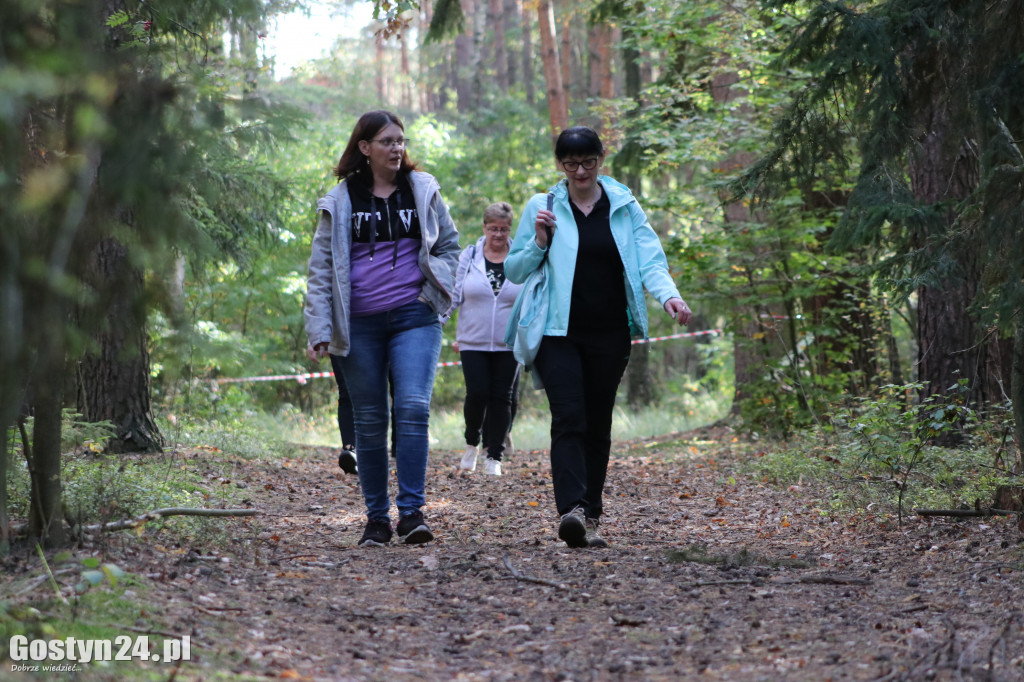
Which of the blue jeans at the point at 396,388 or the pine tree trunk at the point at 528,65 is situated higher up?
the pine tree trunk at the point at 528,65

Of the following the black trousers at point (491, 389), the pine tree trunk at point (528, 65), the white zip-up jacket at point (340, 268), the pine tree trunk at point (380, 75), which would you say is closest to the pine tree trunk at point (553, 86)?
the black trousers at point (491, 389)

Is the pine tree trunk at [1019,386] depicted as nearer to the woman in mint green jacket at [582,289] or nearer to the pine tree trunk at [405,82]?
the woman in mint green jacket at [582,289]

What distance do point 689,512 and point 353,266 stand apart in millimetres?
3175

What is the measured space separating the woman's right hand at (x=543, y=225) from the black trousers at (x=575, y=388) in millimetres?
515

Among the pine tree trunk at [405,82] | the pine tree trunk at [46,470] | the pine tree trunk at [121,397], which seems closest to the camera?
the pine tree trunk at [46,470]

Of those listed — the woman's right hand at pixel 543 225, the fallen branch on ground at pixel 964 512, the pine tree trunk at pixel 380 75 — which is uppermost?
the pine tree trunk at pixel 380 75

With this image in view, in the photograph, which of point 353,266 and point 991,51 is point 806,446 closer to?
point 991,51

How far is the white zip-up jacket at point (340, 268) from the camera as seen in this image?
17.2 ft

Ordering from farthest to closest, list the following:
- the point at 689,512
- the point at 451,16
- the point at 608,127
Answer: the point at 608,127 → the point at 451,16 → the point at 689,512

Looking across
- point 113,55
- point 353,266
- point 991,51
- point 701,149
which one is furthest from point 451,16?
point 113,55

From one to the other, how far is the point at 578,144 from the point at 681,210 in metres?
8.17

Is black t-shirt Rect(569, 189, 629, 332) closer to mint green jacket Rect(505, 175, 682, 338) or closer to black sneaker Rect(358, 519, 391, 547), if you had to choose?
mint green jacket Rect(505, 175, 682, 338)

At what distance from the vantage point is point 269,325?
18922 millimetres

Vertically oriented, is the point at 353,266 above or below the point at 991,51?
below
